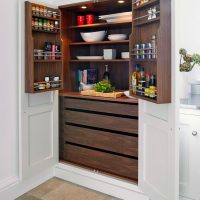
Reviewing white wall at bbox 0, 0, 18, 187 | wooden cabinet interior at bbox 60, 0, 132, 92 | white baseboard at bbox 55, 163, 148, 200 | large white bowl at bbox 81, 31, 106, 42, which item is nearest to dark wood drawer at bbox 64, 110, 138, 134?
wooden cabinet interior at bbox 60, 0, 132, 92

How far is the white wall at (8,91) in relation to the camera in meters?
2.46

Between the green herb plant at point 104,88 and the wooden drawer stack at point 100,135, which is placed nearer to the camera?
the wooden drawer stack at point 100,135

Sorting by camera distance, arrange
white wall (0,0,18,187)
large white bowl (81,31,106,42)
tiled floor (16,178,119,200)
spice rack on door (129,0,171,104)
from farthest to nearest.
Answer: large white bowl (81,31,106,42) < tiled floor (16,178,119,200) < white wall (0,0,18,187) < spice rack on door (129,0,171,104)

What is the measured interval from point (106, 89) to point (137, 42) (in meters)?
0.65

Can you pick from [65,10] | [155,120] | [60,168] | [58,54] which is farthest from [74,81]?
[155,120]

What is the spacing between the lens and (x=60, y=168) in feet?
10.1

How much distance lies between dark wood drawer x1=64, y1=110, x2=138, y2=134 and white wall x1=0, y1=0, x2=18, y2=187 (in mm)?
629

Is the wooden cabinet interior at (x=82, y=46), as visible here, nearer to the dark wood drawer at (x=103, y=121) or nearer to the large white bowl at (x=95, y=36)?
the large white bowl at (x=95, y=36)

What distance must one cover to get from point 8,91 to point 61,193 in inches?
44.6

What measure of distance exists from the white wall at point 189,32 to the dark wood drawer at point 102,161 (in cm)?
88

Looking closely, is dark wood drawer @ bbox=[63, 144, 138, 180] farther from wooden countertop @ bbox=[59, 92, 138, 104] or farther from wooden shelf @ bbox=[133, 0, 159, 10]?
wooden shelf @ bbox=[133, 0, 159, 10]

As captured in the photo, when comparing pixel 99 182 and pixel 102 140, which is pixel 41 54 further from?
pixel 99 182

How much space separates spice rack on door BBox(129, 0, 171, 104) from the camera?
1.89m

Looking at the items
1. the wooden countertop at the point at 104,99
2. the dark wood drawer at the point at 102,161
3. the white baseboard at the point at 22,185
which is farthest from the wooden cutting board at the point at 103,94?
the white baseboard at the point at 22,185
